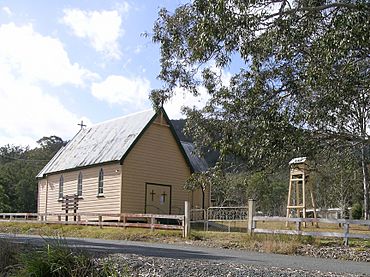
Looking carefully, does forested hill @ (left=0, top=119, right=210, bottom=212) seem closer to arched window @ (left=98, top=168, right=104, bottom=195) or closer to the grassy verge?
arched window @ (left=98, top=168, right=104, bottom=195)

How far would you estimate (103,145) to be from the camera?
34.3 m

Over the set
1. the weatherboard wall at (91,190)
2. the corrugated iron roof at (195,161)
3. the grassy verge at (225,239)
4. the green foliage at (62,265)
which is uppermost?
the corrugated iron roof at (195,161)

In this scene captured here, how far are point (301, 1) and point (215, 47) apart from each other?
7.81ft

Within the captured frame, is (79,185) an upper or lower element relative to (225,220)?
upper

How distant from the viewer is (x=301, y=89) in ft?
46.6

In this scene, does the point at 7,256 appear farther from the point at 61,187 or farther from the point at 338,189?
the point at 338,189

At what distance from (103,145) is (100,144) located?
60cm

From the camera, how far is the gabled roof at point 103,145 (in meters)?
32.1

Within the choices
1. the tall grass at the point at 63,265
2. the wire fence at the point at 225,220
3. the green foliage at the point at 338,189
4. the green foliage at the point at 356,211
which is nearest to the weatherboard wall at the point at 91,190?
the wire fence at the point at 225,220

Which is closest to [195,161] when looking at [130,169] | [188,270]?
[130,169]

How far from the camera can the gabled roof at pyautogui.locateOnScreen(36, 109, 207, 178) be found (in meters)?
32.1

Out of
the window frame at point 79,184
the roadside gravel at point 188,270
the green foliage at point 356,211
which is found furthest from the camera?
the green foliage at point 356,211

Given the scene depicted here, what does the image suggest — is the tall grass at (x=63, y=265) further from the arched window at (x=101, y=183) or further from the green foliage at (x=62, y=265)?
the arched window at (x=101, y=183)

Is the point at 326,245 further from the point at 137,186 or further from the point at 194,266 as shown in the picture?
the point at 137,186
